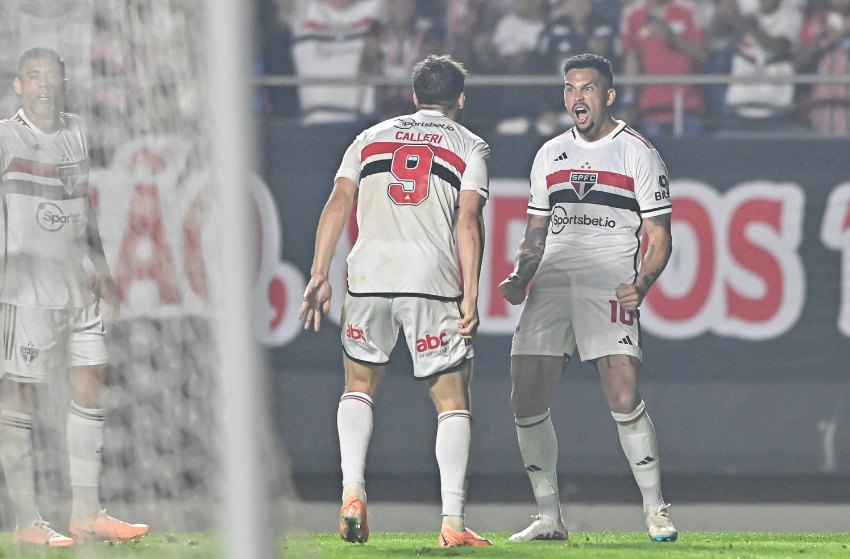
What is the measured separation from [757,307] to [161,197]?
314 centimetres

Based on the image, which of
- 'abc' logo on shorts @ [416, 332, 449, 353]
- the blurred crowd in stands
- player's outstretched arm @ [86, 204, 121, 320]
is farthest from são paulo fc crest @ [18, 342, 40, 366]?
the blurred crowd in stands

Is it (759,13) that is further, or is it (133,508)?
(759,13)

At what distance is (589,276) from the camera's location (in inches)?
262

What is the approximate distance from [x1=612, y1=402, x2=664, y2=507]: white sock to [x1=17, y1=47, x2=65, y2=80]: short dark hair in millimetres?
2408

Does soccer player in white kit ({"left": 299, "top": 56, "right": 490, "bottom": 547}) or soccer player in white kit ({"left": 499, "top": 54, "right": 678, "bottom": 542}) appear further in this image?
soccer player in white kit ({"left": 499, "top": 54, "right": 678, "bottom": 542})

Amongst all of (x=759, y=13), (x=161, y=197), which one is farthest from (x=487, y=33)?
(x=161, y=197)

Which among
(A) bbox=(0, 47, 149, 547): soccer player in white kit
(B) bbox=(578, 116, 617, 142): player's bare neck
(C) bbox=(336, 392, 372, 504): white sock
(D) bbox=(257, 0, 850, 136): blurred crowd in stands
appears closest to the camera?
(C) bbox=(336, 392, 372, 504): white sock

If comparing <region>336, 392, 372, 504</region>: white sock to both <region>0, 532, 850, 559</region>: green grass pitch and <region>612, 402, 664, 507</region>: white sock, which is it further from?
<region>612, 402, 664, 507</region>: white sock

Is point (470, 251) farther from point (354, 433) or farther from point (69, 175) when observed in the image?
point (69, 175)

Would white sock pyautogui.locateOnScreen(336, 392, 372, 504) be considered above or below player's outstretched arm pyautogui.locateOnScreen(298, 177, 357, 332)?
below

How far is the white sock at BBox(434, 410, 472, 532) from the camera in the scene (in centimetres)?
600

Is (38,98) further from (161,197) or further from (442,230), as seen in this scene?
(442,230)

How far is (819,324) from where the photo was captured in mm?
8398

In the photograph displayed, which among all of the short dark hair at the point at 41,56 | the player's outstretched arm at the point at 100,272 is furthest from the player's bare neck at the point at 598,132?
the short dark hair at the point at 41,56
